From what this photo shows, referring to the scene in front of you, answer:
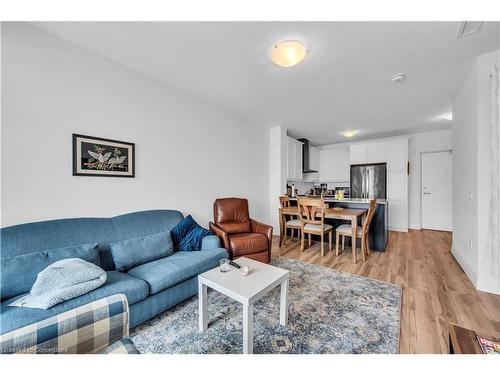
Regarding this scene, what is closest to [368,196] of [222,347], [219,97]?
[219,97]

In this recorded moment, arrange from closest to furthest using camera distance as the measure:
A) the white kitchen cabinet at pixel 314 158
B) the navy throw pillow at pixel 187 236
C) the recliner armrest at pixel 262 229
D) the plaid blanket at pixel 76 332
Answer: the plaid blanket at pixel 76 332
the navy throw pillow at pixel 187 236
the recliner armrest at pixel 262 229
the white kitchen cabinet at pixel 314 158

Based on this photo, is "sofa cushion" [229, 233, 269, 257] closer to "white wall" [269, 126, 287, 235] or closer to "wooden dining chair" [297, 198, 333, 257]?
"wooden dining chair" [297, 198, 333, 257]

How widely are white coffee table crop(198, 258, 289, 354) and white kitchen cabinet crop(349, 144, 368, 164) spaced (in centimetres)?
487

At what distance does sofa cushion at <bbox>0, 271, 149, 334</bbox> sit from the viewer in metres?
1.09

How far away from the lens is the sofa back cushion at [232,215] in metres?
A: 3.00

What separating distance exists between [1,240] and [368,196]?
6.18 metres

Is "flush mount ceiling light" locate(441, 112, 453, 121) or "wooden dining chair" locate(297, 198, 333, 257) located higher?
"flush mount ceiling light" locate(441, 112, 453, 121)

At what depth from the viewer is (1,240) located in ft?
4.73

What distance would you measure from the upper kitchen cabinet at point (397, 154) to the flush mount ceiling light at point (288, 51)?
4.33 metres

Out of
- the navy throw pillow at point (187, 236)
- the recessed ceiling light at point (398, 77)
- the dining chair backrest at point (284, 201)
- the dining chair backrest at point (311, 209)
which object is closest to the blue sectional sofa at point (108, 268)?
the navy throw pillow at point (187, 236)

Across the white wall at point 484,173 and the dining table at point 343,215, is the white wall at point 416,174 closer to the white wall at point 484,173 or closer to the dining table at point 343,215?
the dining table at point 343,215

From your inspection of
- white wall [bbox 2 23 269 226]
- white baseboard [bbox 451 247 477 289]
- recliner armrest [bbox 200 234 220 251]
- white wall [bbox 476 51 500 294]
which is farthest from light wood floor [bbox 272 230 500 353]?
white wall [bbox 2 23 269 226]

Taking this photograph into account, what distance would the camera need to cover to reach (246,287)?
4.65 feet

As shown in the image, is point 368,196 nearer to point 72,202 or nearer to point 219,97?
point 219,97
